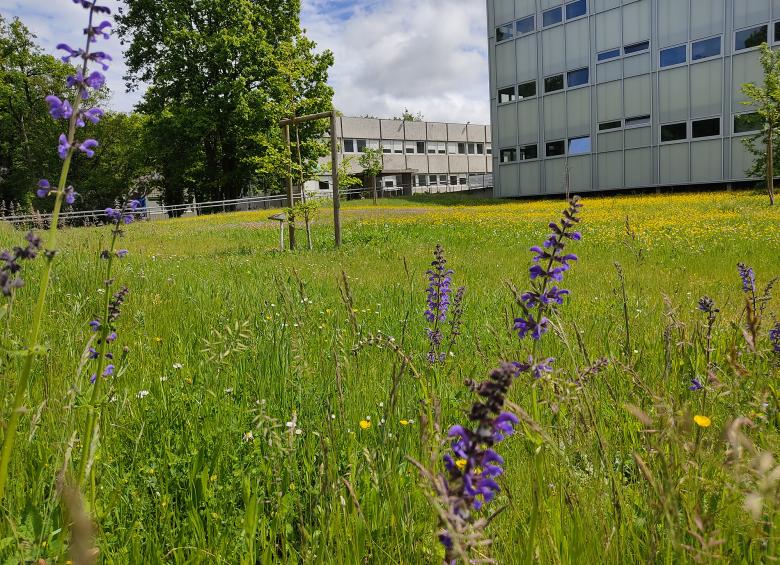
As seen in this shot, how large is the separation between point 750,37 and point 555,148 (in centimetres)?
1241

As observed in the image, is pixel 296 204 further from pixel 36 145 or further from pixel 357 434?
pixel 36 145

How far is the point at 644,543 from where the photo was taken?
1674mm

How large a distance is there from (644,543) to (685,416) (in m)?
0.95

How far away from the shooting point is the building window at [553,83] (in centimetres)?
3784

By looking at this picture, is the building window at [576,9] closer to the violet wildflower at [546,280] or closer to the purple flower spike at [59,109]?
the violet wildflower at [546,280]

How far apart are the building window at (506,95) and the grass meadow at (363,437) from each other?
37.9 m

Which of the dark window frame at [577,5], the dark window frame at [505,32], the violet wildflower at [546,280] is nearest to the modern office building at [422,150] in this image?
the dark window frame at [505,32]

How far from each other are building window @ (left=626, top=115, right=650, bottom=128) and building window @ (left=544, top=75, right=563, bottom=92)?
5.38m

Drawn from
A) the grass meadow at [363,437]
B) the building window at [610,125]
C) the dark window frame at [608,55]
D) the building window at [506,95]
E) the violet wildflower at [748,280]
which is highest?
the dark window frame at [608,55]

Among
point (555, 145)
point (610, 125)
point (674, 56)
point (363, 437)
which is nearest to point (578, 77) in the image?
point (610, 125)

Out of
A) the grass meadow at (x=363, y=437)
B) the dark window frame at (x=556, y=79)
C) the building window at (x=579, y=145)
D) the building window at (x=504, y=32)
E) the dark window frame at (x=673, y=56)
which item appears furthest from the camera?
the building window at (x=504, y=32)

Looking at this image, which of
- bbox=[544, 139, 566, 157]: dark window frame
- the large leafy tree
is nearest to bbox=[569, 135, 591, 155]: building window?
bbox=[544, 139, 566, 157]: dark window frame

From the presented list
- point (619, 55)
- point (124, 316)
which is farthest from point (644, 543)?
point (619, 55)

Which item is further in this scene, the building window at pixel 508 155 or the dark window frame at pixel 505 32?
the building window at pixel 508 155
